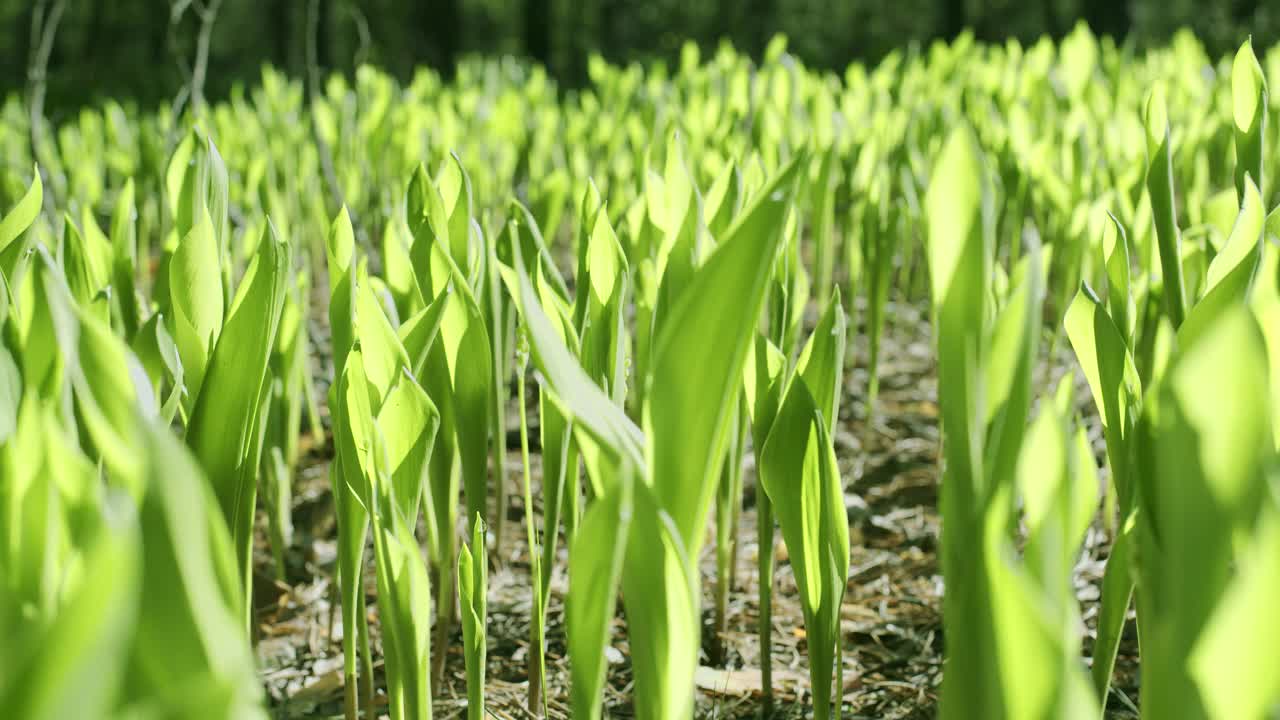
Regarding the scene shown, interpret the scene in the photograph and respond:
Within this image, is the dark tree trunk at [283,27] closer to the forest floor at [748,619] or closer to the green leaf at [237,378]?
the forest floor at [748,619]

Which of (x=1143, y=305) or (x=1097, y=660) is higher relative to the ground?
(x=1143, y=305)

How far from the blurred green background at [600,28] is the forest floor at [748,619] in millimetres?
4848

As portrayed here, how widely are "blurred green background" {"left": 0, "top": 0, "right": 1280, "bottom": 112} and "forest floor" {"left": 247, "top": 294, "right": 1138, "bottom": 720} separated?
191 inches

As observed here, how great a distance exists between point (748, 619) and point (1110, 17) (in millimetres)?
6339

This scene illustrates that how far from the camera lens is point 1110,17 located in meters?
6.64

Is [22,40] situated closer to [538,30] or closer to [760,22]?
[538,30]

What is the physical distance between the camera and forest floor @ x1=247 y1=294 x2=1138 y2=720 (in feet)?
3.57

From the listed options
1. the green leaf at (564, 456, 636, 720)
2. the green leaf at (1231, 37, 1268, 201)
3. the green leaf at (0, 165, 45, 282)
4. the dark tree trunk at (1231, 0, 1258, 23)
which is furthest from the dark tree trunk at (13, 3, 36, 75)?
the green leaf at (564, 456, 636, 720)

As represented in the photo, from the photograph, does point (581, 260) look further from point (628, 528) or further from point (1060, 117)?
point (1060, 117)

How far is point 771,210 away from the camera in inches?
19.7

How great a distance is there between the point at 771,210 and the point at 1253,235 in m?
0.44

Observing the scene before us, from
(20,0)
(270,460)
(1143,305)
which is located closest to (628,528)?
(1143,305)

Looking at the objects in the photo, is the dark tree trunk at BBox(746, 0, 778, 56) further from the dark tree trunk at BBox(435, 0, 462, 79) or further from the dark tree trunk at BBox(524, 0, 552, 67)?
the dark tree trunk at BBox(435, 0, 462, 79)

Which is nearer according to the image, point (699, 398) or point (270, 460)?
point (699, 398)
